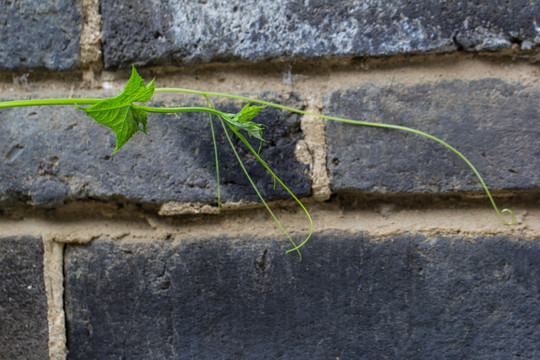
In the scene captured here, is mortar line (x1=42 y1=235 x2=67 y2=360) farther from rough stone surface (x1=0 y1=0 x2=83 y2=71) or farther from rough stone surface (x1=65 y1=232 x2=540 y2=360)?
rough stone surface (x1=0 y1=0 x2=83 y2=71)

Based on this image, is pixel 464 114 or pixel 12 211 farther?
pixel 12 211

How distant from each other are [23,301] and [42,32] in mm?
496

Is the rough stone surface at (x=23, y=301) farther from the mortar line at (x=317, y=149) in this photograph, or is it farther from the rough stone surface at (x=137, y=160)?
the mortar line at (x=317, y=149)

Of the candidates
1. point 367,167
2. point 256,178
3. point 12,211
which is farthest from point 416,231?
point 12,211

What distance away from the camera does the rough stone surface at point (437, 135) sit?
2.63 feet

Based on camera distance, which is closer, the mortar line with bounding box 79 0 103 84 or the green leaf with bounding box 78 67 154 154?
the green leaf with bounding box 78 67 154 154

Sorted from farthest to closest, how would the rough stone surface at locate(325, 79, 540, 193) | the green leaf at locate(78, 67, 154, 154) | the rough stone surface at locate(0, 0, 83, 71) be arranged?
the rough stone surface at locate(0, 0, 83, 71) < the rough stone surface at locate(325, 79, 540, 193) < the green leaf at locate(78, 67, 154, 154)

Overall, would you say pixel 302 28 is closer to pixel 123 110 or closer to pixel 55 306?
pixel 123 110

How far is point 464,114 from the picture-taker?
82 centimetres

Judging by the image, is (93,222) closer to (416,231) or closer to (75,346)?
(75,346)

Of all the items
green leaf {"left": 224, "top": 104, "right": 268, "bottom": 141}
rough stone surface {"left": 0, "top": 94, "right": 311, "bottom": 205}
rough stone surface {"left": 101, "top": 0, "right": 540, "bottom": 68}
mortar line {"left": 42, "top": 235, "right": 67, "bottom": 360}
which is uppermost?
rough stone surface {"left": 101, "top": 0, "right": 540, "bottom": 68}

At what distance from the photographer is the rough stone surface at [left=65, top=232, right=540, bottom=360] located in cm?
81

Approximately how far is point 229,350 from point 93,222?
344 mm

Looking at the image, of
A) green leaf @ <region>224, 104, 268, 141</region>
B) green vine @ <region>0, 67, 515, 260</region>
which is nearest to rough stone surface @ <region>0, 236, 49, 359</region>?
green vine @ <region>0, 67, 515, 260</region>
